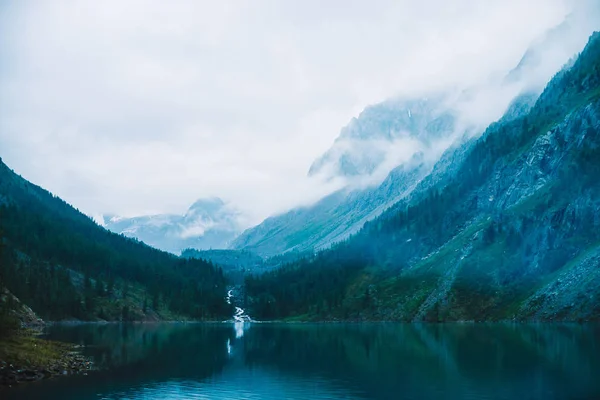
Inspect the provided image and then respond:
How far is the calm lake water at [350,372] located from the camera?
57.4 meters

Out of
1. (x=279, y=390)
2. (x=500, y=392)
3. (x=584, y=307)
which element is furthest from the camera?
(x=584, y=307)

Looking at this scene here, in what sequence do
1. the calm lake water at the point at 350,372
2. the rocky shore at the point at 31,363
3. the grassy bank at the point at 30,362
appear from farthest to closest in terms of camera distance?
the grassy bank at the point at 30,362, the rocky shore at the point at 31,363, the calm lake water at the point at 350,372

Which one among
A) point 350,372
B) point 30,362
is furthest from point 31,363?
point 350,372

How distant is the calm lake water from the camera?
57375mm

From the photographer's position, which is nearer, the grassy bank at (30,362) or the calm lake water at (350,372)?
the calm lake water at (350,372)

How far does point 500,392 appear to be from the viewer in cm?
5603

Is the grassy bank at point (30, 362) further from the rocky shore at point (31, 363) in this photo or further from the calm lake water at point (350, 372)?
the calm lake water at point (350, 372)

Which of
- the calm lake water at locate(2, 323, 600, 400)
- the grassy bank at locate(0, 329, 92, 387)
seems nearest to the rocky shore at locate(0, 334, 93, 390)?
the grassy bank at locate(0, 329, 92, 387)

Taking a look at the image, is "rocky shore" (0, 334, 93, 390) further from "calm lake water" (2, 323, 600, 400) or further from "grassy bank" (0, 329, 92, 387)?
"calm lake water" (2, 323, 600, 400)

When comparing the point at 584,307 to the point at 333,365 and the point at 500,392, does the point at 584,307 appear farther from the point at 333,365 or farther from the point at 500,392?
the point at 500,392

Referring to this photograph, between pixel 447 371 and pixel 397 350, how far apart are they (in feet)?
102

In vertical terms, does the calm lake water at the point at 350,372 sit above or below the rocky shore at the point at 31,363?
below

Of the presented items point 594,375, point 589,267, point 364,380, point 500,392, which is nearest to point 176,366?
point 364,380

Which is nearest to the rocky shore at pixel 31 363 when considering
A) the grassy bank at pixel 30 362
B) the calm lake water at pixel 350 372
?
the grassy bank at pixel 30 362
